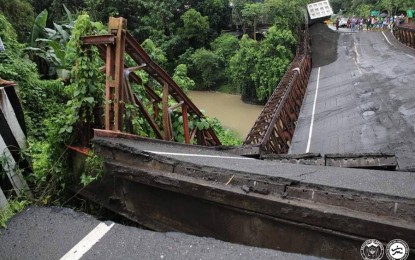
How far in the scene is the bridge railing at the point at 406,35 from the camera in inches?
811

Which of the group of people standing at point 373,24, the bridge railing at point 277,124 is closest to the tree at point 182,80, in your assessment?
the bridge railing at point 277,124

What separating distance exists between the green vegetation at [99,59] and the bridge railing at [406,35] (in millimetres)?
6892

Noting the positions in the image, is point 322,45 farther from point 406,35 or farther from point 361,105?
point 361,105

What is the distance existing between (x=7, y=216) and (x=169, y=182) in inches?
44.0

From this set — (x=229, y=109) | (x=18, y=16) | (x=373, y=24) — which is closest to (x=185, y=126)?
(x=18, y=16)

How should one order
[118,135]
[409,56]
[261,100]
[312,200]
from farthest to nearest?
[261,100]
[409,56]
[118,135]
[312,200]

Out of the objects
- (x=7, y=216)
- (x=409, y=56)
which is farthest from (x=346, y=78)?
(x=7, y=216)

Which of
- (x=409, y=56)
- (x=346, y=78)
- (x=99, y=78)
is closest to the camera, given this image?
(x=99, y=78)

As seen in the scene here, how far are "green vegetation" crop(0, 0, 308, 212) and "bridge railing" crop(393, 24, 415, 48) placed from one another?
6892mm

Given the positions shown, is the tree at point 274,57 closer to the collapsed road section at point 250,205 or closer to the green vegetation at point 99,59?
the green vegetation at point 99,59

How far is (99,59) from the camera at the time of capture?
362 cm

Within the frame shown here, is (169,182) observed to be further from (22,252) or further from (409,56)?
(409,56)

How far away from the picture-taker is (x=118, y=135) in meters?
3.01

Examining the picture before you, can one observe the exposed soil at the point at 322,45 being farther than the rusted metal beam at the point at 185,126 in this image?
Yes
